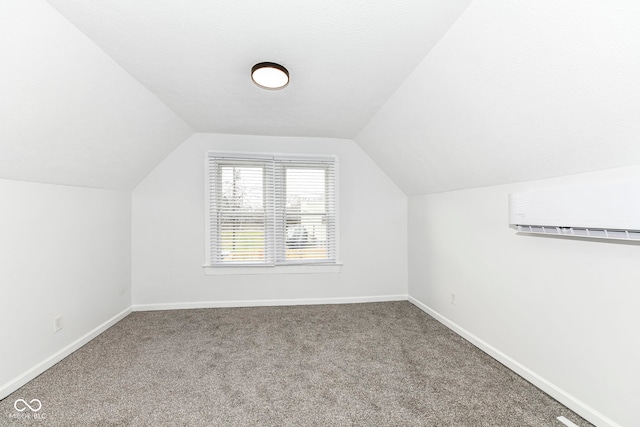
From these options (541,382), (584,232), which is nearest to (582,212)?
(584,232)

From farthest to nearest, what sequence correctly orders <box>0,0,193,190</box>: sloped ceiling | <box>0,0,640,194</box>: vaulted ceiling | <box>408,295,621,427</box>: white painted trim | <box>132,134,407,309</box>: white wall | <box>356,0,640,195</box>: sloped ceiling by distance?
<box>132,134,407,309</box>: white wall → <box>408,295,621,427</box>: white painted trim → <box>0,0,193,190</box>: sloped ceiling → <box>0,0,640,194</box>: vaulted ceiling → <box>356,0,640,195</box>: sloped ceiling

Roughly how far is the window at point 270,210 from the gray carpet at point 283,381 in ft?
3.21

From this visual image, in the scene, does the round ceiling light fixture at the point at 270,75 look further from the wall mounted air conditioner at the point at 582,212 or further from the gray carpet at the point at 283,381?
the gray carpet at the point at 283,381

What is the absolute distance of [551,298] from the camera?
6.36ft

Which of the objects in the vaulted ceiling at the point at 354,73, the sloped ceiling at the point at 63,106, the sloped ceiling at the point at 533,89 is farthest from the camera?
the sloped ceiling at the point at 63,106

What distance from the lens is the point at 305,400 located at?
1955mm

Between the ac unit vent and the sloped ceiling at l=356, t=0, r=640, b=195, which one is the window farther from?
the ac unit vent

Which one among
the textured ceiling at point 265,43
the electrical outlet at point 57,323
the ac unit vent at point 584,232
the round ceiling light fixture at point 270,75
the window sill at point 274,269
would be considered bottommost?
the electrical outlet at point 57,323

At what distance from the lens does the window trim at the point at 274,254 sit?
3.79 metres

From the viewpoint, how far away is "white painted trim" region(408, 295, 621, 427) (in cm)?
165

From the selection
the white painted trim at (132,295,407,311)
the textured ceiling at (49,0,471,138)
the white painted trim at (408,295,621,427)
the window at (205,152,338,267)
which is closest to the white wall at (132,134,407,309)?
the white painted trim at (132,295,407,311)

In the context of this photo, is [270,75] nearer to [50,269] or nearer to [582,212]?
[582,212]

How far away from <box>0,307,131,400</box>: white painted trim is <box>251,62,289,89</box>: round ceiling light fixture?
108 inches

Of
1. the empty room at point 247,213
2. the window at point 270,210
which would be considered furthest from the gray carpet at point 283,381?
the window at point 270,210
